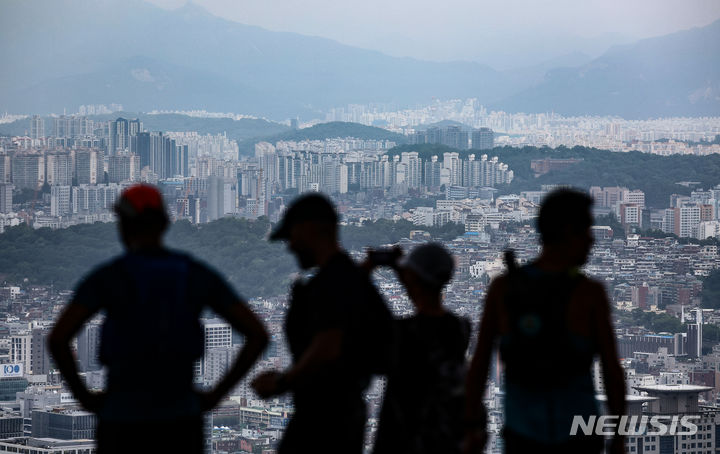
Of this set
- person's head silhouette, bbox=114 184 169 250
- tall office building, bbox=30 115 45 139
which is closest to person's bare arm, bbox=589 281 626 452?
person's head silhouette, bbox=114 184 169 250

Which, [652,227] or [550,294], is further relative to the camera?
[652,227]

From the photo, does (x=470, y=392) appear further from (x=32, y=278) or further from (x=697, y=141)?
(x=697, y=141)

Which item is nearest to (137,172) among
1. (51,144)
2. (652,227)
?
(51,144)

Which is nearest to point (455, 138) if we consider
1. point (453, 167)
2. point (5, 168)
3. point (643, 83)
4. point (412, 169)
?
point (453, 167)

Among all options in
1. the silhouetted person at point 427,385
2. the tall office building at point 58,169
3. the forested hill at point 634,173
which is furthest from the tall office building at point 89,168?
the silhouetted person at point 427,385

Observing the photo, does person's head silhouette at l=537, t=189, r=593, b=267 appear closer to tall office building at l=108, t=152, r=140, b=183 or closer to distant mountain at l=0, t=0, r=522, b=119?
tall office building at l=108, t=152, r=140, b=183

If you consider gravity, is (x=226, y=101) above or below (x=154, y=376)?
above

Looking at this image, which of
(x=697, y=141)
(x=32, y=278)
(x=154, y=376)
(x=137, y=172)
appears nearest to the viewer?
(x=154, y=376)
